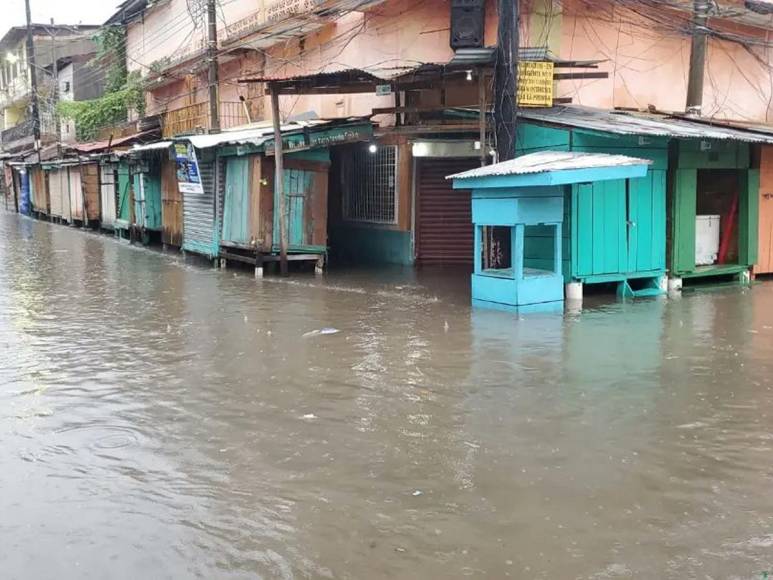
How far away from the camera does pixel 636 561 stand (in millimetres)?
3596

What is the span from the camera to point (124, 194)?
81.0ft

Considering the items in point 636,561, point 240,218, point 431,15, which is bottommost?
point 636,561

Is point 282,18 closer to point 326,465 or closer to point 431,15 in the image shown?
point 431,15

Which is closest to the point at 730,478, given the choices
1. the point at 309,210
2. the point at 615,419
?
the point at 615,419

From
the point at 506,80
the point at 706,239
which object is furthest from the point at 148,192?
the point at 706,239

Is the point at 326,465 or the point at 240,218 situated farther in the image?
the point at 240,218

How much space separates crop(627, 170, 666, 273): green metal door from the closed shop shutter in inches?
191

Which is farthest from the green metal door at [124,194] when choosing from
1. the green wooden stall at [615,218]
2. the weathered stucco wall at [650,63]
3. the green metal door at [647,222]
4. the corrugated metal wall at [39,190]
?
the green metal door at [647,222]

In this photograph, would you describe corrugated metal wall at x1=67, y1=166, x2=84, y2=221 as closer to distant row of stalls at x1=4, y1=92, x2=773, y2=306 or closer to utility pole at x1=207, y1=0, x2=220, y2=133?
distant row of stalls at x1=4, y1=92, x2=773, y2=306

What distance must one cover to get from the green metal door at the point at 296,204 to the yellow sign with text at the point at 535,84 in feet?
14.7

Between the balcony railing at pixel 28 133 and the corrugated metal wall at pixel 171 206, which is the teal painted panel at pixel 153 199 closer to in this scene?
the corrugated metal wall at pixel 171 206

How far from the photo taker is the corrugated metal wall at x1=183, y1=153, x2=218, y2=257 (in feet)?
53.8

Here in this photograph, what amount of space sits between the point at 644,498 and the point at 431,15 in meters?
13.9

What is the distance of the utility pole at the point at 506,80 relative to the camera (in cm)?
1151
